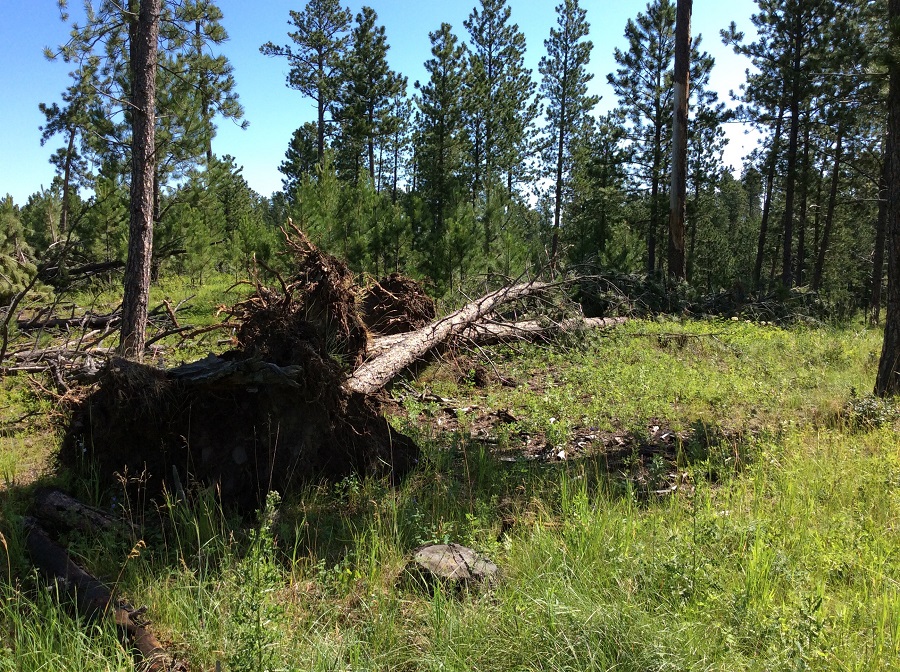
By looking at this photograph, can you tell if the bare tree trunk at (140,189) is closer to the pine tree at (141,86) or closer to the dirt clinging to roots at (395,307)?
the pine tree at (141,86)

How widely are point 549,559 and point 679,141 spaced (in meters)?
12.7

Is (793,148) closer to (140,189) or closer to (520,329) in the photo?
(520,329)

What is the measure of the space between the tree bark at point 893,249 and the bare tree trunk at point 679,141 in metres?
7.43

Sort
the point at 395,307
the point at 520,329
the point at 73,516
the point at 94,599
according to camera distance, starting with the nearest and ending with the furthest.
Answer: the point at 94,599
the point at 73,516
the point at 395,307
the point at 520,329

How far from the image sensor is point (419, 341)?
6.72 m

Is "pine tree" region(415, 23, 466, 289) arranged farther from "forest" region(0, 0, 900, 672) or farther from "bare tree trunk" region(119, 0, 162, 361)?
"bare tree trunk" region(119, 0, 162, 361)

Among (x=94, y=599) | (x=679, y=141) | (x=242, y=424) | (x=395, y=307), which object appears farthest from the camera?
(x=679, y=141)

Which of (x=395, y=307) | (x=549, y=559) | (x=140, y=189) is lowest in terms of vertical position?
(x=549, y=559)

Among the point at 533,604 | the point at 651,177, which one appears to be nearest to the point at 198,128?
the point at 533,604

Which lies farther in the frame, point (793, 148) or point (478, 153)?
point (478, 153)

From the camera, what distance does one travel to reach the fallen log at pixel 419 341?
5312 millimetres

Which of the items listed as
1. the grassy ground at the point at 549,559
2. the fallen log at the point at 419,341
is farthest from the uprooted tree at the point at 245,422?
the fallen log at the point at 419,341

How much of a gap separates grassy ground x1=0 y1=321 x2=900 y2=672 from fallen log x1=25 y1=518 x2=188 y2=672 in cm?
8

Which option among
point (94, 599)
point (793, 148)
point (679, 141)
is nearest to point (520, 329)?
point (94, 599)
